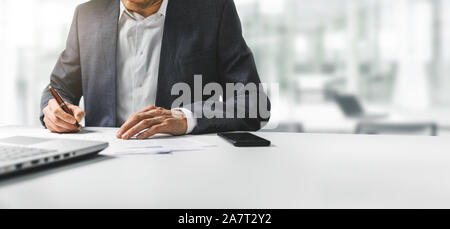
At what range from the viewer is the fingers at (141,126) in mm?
884

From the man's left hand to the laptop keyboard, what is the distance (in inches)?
12.6

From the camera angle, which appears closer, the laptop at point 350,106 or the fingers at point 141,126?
the fingers at point 141,126

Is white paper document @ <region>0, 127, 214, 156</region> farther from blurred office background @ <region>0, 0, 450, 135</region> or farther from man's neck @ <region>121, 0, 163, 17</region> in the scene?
blurred office background @ <region>0, 0, 450, 135</region>

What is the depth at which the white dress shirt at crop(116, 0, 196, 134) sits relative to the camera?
4.67ft

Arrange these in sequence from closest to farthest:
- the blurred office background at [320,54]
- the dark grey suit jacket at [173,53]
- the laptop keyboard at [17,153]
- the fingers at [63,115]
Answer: the laptop keyboard at [17,153]
the fingers at [63,115]
the dark grey suit jacket at [173,53]
the blurred office background at [320,54]

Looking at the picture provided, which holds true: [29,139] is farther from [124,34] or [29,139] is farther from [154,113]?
[124,34]

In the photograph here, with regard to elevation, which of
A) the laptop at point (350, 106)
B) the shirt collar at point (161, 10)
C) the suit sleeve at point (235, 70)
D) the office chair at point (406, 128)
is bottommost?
the office chair at point (406, 128)

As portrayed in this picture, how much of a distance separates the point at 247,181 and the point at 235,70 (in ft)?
3.02

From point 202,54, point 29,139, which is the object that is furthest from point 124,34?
point 29,139

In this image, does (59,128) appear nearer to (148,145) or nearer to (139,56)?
(148,145)

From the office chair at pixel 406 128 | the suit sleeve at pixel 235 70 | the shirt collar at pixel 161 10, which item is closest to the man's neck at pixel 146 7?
the shirt collar at pixel 161 10

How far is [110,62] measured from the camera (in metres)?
1.41

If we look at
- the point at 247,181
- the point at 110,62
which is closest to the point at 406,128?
the point at 110,62

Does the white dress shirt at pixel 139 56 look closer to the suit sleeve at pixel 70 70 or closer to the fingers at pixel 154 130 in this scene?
the suit sleeve at pixel 70 70
